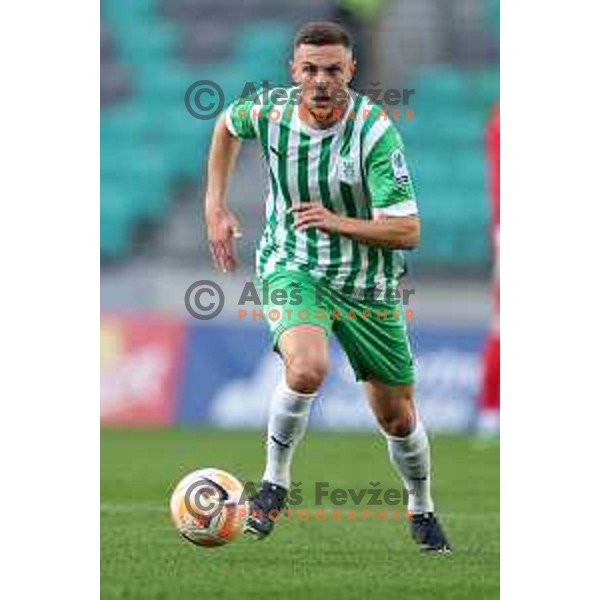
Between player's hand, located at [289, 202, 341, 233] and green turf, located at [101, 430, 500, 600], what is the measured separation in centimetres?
142

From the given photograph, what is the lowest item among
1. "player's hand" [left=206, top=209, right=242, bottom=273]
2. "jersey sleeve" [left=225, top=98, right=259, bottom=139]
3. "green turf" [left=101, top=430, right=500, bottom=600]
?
"green turf" [left=101, top=430, right=500, bottom=600]

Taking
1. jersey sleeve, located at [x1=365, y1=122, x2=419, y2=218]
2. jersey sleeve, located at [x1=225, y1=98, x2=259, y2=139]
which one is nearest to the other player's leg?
jersey sleeve, located at [x1=365, y1=122, x2=419, y2=218]

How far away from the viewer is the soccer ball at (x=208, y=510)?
7.76 m

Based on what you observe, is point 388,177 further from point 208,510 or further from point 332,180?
point 208,510

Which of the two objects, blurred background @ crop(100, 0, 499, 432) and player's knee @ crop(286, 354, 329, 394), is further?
blurred background @ crop(100, 0, 499, 432)

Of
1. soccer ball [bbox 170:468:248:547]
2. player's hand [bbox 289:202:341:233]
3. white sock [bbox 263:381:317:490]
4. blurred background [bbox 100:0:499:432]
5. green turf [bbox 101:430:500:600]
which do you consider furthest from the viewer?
blurred background [bbox 100:0:499:432]

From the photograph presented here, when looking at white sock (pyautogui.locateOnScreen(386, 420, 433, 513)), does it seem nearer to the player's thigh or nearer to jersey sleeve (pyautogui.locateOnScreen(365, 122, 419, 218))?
the player's thigh

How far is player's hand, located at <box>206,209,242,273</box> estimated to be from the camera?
8.29 m

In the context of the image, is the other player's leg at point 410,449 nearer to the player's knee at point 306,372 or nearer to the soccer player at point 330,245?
the soccer player at point 330,245

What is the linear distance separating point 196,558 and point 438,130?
15292mm

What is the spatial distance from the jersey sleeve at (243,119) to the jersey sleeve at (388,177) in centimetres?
62

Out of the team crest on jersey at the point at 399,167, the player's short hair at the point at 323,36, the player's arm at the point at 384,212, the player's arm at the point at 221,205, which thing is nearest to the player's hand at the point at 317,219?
the player's arm at the point at 384,212
